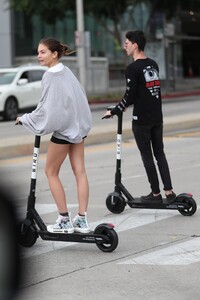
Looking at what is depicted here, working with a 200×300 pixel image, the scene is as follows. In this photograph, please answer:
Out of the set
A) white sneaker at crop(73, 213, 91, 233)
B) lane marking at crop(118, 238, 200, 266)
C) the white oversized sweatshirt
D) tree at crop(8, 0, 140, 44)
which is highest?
tree at crop(8, 0, 140, 44)

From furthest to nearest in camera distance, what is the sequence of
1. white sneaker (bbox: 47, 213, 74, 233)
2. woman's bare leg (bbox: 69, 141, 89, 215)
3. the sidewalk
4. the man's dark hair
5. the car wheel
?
the car wheel < the sidewalk < the man's dark hair < woman's bare leg (bbox: 69, 141, 89, 215) < white sneaker (bbox: 47, 213, 74, 233)

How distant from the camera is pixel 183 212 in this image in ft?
29.3

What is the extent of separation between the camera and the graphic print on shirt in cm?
855

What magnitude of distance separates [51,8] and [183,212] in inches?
1262

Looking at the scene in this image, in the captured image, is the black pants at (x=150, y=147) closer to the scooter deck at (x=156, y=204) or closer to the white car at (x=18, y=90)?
the scooter deck at (x=156, y=204)

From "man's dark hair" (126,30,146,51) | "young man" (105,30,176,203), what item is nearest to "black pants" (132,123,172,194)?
"young man" (105,30,176,203)

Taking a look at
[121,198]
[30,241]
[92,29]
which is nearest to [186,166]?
[121,198]

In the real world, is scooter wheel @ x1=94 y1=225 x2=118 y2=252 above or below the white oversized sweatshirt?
below

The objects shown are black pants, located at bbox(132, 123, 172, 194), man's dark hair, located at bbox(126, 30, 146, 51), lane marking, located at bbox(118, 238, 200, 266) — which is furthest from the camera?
black pants, located at bbox(132, 123, 172, 194)

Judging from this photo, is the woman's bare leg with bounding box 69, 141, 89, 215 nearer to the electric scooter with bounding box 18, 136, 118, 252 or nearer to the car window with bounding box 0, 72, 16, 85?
the electric scooter with bounding box 18, 136, 118, 252

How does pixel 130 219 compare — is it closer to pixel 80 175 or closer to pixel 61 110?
pixel 80 175

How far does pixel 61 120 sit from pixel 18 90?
66.0 ft

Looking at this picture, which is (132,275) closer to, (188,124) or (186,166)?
(186,166)

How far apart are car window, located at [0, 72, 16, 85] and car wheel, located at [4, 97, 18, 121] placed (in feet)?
2.71
